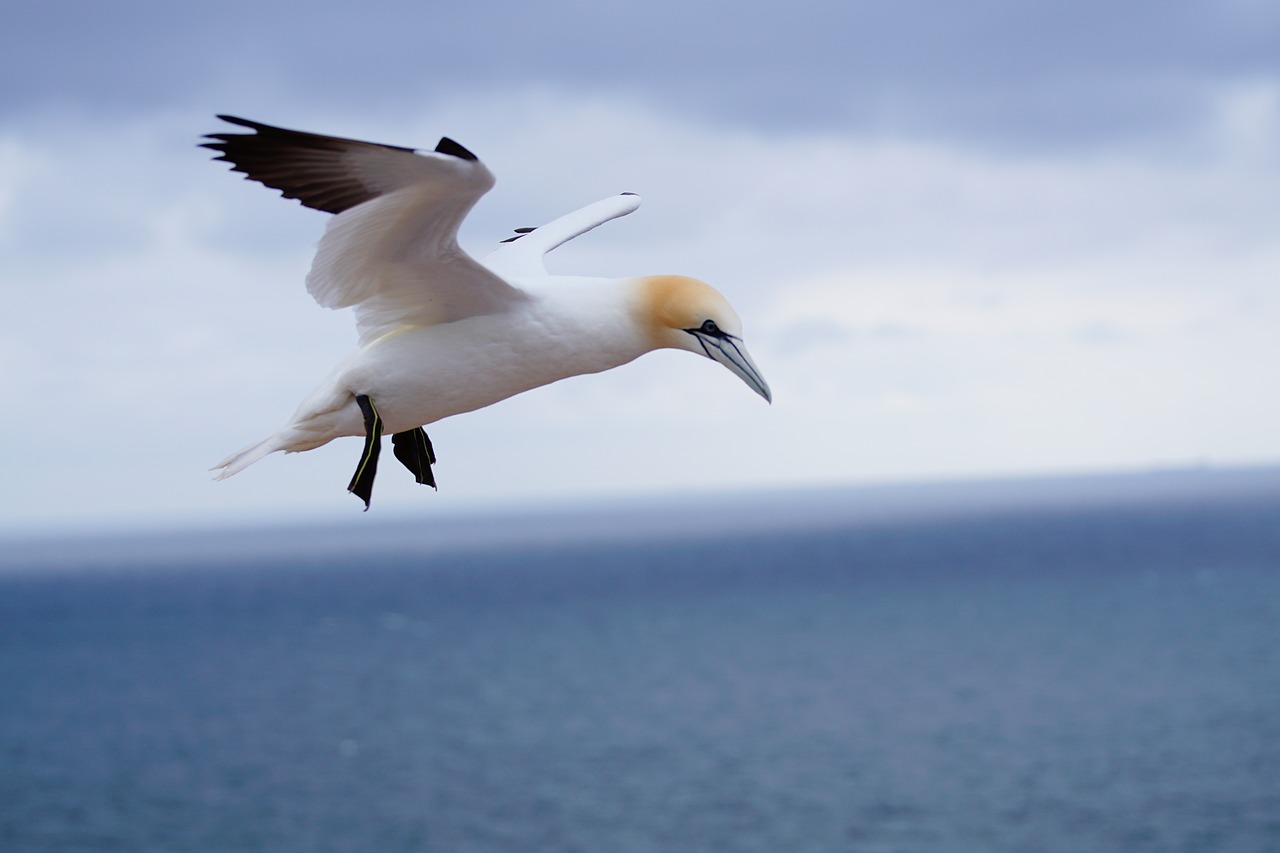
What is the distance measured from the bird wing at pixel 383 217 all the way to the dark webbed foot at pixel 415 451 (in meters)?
0.73

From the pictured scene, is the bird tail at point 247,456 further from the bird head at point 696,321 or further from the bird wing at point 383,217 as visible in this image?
the bird head at point 696,321

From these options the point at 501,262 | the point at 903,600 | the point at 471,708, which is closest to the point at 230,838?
the point at 471,708

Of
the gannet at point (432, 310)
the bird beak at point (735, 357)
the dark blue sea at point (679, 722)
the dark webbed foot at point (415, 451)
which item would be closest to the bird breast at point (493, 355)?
the gannet at point (432, 310)

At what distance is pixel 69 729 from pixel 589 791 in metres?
36.8

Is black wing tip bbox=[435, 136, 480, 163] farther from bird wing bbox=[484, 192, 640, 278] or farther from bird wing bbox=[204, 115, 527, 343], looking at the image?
bird wing bbox=[484, 192, 640, 278]

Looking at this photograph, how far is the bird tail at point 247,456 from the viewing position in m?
7.17

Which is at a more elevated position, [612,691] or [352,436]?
[352,436]

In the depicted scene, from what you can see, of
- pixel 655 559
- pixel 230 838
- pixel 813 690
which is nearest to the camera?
pixel 230 838

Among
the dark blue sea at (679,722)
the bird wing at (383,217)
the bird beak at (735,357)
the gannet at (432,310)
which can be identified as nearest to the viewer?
the bird wing at (383,217)

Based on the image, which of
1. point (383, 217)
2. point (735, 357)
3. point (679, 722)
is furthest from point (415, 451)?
point (679, 722)

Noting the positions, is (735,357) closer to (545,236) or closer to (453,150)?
(453,150)

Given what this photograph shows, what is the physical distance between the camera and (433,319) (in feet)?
23.0

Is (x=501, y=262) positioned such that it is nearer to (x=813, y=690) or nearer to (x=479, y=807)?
(x=479, y=807)

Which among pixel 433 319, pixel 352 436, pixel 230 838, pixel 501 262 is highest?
pixel 501 262
